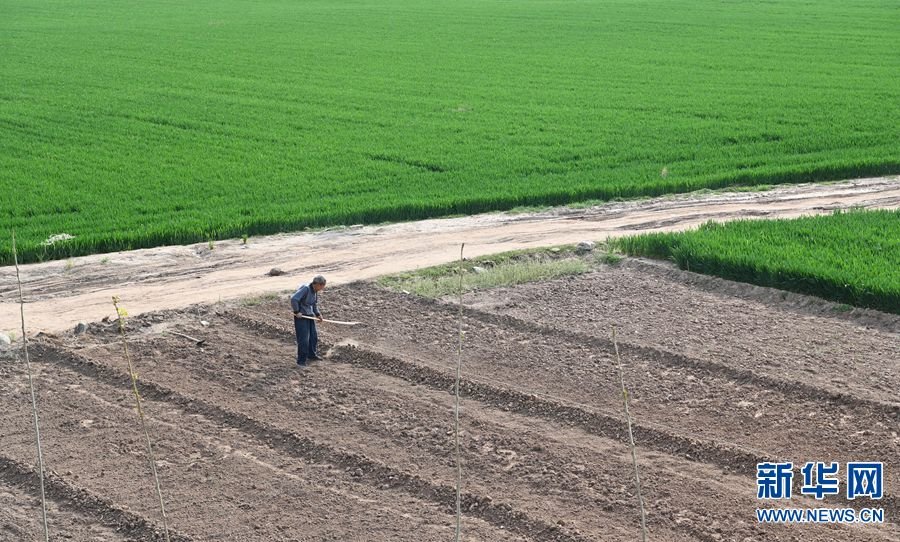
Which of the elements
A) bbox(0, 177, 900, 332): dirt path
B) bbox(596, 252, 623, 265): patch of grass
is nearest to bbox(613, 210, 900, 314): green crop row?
bbox(596, 252, 623, 265): patch of grass

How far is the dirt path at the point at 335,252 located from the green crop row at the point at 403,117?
87 centimetres

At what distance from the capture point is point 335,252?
20.2 m

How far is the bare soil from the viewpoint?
35.0 feet

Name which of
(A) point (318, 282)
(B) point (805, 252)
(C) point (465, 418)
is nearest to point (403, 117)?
(B) point (805, 252)

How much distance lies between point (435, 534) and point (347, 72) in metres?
35.4

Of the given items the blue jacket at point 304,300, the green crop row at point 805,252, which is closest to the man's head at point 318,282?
the blue jacket at point 304,300

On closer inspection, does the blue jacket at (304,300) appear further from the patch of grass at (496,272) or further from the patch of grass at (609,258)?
the patch of grass at (609,258)

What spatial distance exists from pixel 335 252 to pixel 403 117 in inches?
576

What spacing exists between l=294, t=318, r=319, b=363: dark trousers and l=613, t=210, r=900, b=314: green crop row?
6.52 meters

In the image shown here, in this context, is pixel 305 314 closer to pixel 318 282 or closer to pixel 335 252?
pixel 318 282

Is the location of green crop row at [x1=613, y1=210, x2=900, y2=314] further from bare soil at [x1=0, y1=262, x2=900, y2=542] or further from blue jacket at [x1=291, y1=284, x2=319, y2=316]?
blue jacket at [x1=291, y1=284, x2=319, y2=316]

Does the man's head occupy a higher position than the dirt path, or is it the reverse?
the man's head

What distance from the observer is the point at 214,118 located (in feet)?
113

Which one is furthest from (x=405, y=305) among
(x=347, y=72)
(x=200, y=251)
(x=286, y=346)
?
(x=347, y=72)
